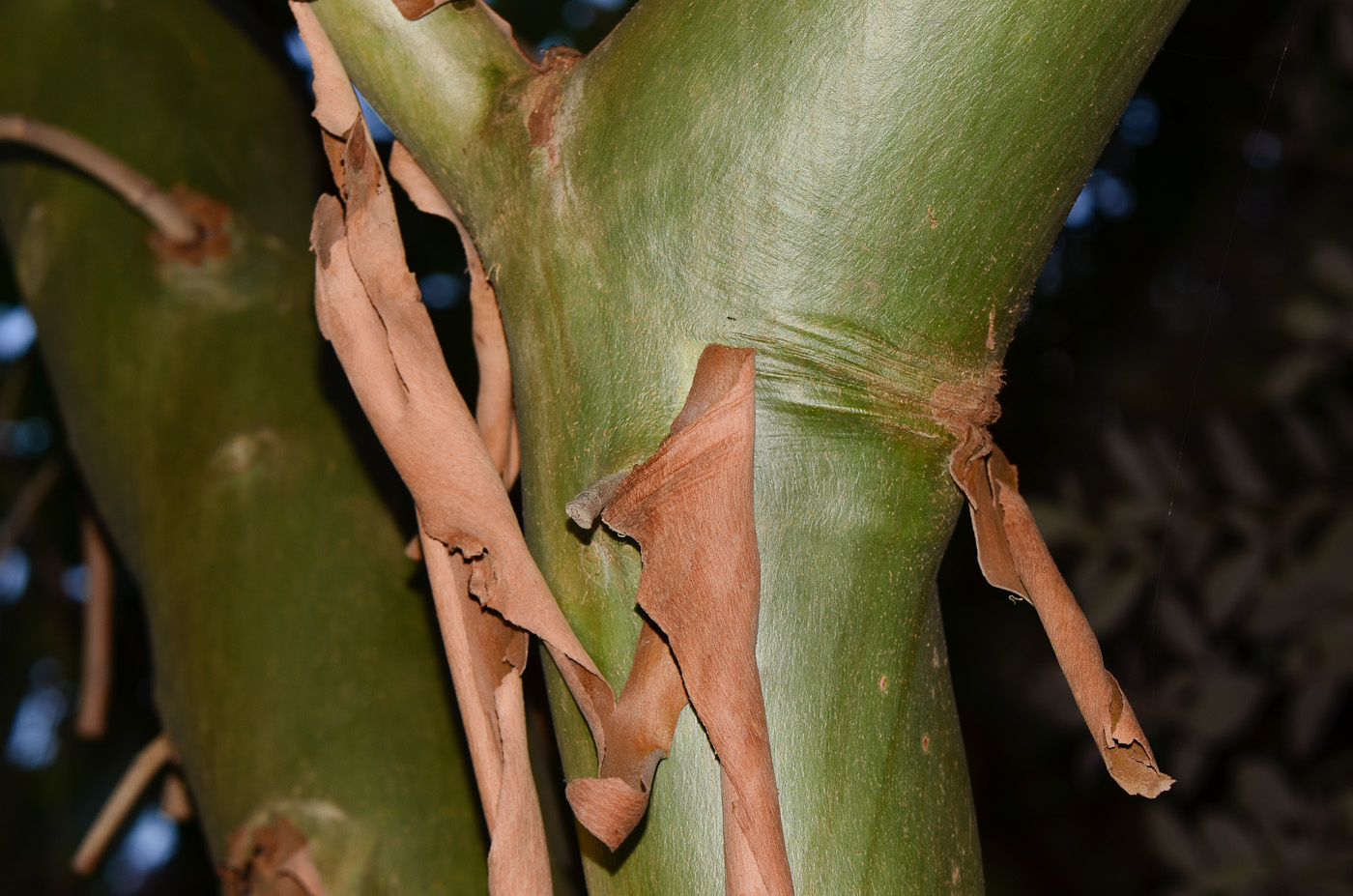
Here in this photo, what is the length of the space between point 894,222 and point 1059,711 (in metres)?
1.35

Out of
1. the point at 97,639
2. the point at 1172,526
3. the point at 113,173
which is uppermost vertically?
the point at 113,173

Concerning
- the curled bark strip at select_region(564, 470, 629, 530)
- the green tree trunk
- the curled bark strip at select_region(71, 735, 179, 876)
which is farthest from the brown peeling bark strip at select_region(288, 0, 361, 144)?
the curled bark strip at select_region(71, 735, 179, 876)

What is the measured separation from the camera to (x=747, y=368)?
1.02ft

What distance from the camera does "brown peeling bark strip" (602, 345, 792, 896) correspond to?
0.95 ft

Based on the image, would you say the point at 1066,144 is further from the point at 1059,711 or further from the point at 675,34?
the point at 1059,711

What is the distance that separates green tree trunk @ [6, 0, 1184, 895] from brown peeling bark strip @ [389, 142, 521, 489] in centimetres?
3

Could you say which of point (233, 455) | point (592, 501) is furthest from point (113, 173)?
point (592, 501)

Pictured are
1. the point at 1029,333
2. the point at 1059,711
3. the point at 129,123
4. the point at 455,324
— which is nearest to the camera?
the point at 129,123

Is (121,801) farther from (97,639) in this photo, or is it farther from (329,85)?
(329,85)

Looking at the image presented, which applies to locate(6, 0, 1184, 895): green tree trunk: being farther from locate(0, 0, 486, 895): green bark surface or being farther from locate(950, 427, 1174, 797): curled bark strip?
locate(0, 0, 486, 895): green bark surface

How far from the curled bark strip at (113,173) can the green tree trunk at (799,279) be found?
0.29 metres

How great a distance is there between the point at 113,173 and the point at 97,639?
317 mm

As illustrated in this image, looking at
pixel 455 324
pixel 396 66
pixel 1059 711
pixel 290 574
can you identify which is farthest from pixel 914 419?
pixel 1059 711

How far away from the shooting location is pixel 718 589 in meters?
0.30
